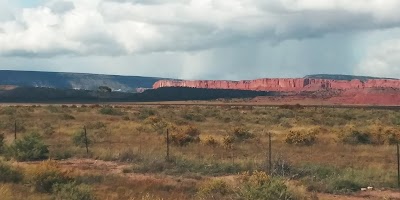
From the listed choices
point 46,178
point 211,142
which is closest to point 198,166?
point 46,178

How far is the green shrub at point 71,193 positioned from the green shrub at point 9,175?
112 inches

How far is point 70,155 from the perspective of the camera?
77.4ft

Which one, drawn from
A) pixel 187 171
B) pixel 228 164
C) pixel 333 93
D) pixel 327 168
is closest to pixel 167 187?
pixel 187 171

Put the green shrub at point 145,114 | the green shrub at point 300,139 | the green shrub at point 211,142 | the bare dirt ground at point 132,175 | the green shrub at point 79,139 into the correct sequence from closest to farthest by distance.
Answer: the bare dirt ground at point 132,175
the green shrub at point 211,142
the green shrub at point 79,139
the green shrub at point 300,139
the green shrub at point 145,114

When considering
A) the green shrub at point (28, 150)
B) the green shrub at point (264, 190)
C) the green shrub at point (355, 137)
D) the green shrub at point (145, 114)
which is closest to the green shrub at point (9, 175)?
the green shrub at point (28, 150)

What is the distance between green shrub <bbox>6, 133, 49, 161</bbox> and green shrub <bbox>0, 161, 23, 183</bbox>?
5.66m

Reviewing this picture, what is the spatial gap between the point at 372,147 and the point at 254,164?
1040cm

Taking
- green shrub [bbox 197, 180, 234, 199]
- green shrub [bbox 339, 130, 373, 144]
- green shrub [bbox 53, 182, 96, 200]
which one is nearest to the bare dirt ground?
green shrub [bbox 197, 180, 234, 199]

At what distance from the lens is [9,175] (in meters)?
16.1

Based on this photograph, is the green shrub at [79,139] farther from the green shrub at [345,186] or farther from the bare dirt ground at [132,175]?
the green shrub at [345,186]

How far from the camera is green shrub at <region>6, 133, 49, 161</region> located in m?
22.2

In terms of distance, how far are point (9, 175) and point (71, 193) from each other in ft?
15.5

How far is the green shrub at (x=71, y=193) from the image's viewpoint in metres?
12.0

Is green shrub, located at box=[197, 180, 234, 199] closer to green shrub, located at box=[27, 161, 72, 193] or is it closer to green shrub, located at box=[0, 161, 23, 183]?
green shrub, located at box=[27, 161, 72, 193]
